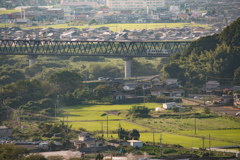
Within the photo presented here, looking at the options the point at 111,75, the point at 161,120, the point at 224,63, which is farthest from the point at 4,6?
the point at 161,120

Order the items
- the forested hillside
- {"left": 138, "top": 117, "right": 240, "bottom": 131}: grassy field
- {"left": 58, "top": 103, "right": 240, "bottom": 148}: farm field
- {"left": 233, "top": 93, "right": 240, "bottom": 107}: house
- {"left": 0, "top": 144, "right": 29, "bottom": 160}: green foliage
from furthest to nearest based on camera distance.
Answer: the forested hillside
{"left": 233, "top": 93, "right": 240, "bottom": 107}: house
{"left": 138, "top": 117, "right": 240, "bottom": 131}: grassy field
{"left": 58, "top": 103, "right": 240, "bottom": 148}: farm field
{"left": 0, "top": 144, "right": 29, "bottom": 160}: green foliage

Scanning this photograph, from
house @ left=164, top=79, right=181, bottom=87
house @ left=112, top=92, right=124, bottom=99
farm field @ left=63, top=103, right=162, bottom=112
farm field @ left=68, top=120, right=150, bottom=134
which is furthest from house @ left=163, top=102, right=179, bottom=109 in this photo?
house @ left=164, top=79, right=181, bottom=87

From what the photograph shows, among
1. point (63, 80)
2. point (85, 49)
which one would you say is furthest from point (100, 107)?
point (85, 49)

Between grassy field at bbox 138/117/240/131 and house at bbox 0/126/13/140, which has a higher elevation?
house at bbox 0/126/13/140

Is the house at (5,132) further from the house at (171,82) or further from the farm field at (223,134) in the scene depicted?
the house at (171,82)

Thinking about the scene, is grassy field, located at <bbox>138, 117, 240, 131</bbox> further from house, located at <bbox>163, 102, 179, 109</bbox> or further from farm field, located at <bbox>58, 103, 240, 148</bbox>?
house, located at <bbox>163, 102, 179, 109</bbox>

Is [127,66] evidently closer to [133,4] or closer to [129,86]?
[129,86]

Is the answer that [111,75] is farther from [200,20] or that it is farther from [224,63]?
[200,20]

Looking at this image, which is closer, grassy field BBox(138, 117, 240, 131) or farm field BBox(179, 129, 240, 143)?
farm field BBox(179, 129, 240, 143)
